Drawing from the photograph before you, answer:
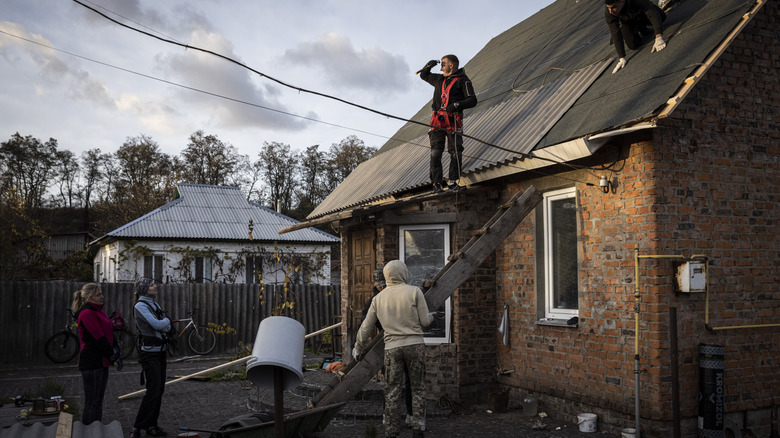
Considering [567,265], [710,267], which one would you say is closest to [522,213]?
[567,265]

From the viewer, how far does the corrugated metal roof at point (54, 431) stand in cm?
578

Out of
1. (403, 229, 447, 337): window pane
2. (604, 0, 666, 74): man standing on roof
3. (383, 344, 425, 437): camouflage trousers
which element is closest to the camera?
(383, 344, 425, 437): camouflage trousers

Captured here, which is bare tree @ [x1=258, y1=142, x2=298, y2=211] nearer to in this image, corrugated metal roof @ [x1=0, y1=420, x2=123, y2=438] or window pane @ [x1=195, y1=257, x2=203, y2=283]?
window pane @ [x1=195, y1=257, x2=203, y2=283]

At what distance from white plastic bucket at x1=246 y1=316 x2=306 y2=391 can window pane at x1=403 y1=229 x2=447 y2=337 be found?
5.12m

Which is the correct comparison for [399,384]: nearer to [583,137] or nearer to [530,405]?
[530,405]

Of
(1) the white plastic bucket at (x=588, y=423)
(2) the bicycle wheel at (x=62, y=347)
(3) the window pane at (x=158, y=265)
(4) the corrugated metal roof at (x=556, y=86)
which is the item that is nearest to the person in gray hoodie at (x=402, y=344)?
(1) the white plastic bucket at (x=588, y=423)

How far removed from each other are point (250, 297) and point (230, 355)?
6.24 feet

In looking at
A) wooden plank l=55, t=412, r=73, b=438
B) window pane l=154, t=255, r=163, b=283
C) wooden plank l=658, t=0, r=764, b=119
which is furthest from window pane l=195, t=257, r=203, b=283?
wooden plank l=658, t=0, r=764, b=119

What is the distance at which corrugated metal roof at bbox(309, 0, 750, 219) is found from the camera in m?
6.85

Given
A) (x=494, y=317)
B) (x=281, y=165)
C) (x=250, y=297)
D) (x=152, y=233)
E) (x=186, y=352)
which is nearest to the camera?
(x=494, y=317)

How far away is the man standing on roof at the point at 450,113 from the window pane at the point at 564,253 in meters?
1.58

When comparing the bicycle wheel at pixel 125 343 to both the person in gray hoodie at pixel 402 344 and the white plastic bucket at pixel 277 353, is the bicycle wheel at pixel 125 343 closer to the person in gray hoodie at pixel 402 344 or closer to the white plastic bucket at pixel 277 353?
the person in gray hoodie at pixel 402 344

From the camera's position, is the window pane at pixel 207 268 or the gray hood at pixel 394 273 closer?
the gray hood at pixel 394 273

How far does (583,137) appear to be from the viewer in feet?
22.7
